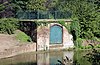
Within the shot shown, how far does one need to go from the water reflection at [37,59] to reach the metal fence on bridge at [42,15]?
14.8ft

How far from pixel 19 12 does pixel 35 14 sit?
1.96 meters

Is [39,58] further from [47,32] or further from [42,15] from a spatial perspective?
[42,15]

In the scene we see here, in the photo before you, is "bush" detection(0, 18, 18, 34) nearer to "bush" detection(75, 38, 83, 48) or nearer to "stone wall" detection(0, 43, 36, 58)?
"stone wall" detection(0, 43, 36, 58)

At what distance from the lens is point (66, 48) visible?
31.5 m

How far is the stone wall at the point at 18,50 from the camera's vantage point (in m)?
25.4

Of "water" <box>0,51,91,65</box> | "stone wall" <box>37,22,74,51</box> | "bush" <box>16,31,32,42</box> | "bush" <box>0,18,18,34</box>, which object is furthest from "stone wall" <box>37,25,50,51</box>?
"bush" <box>0,18,18,34</box>

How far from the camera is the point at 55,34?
31.7 m

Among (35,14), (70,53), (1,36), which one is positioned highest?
(35,14)

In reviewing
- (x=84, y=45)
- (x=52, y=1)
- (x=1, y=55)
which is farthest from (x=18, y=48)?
(x=52, y=1)

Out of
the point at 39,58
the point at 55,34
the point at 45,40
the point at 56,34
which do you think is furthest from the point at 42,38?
the point at 39,58

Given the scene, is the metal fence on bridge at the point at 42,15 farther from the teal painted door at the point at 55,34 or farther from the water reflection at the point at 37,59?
the water reflection at the point at 37,59

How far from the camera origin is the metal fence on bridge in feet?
103

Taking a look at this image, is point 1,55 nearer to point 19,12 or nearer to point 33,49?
point 33,49

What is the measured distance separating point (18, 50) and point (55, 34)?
6.07 metres
